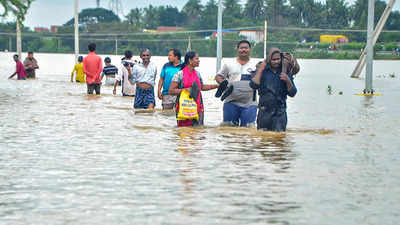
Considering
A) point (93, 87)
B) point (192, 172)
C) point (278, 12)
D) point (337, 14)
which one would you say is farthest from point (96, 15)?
point (192, 172)

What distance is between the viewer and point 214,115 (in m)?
19.6

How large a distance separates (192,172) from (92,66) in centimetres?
1342

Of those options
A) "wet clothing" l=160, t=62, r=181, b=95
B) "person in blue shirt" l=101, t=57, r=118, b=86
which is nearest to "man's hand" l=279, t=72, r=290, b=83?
"wet clothing" l=160, t=62, r=181, b=95

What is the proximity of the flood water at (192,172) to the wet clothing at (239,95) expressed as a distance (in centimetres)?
23

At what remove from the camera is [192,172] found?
32.7 feet

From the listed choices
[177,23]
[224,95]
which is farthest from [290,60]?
[177,23]

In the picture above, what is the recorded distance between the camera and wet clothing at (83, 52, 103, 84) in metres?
22.8

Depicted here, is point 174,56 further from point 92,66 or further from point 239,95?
point 92,66

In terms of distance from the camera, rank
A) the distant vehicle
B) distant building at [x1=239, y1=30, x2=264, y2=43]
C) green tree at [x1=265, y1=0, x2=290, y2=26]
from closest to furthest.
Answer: the distant vehicle → distant building at [x1=239, y1=30, x2=264, y2=43] → green tree at [x1=265, y1=0, x2=290, y2=26]

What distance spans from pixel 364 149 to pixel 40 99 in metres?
13.9

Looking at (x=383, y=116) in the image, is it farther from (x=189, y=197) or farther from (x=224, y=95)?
(x=189, y=197)

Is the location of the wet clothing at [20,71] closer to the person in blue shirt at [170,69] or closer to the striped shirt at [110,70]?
the striped shirt at [110,70]

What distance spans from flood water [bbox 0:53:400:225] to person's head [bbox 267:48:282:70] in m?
1.16

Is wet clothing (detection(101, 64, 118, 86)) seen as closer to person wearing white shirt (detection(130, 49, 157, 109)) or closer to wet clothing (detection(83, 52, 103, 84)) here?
wet clothing (detection(83, 52, 103, 84))
